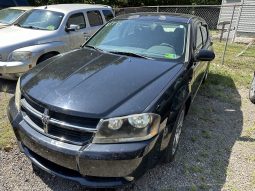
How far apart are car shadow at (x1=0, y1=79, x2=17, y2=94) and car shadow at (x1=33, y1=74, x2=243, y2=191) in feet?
9.59

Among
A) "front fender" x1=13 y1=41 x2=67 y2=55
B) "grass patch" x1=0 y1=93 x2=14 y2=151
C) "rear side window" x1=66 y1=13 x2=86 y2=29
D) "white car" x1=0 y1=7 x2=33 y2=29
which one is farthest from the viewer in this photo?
"white car" x1=0 y1=7 x2=33 y2=29

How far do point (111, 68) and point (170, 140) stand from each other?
1.08 m

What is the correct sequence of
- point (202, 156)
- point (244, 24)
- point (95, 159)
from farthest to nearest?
point (244, 24) < point (202, 156) < point (95, 159)

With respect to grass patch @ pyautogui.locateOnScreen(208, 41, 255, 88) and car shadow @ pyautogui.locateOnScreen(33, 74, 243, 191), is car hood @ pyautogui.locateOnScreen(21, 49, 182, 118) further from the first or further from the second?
grass patch @ pyautogui.locateOnScreen(208, 41, 255, 88)

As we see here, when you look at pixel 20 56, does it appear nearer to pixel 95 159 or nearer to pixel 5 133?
pixel 5 133

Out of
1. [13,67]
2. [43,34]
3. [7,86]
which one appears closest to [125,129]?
[13,67]

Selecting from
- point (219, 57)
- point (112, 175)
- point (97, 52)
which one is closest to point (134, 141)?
point (112, 175)

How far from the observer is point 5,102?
5012 millimetres

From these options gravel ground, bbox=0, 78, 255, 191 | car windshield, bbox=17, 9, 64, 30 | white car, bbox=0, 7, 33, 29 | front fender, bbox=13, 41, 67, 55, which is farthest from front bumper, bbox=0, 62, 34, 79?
white car, bbox=0, 7, 33, 29

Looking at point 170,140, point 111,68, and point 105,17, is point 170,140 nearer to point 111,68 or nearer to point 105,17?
point 111,68

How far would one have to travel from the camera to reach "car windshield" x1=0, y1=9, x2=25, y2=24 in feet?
28.5

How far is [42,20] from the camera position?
22.0 ft

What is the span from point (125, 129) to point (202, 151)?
1738 mm

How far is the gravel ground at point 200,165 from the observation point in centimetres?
304
